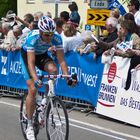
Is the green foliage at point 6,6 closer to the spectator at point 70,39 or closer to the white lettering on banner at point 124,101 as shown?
the spectator at point 70,39

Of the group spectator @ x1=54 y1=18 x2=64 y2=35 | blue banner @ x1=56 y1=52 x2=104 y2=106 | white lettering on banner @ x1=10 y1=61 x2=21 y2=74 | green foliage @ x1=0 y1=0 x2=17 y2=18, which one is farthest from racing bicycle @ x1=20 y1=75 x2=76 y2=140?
green foliage @ x1=0 y1=0 x2=17 y2=18

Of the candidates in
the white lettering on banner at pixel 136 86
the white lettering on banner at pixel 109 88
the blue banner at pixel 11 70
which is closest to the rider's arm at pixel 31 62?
the white lettering on banner at pixel 136 86

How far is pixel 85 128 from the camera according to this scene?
30.9 ft

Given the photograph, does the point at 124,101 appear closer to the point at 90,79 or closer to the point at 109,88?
the point at 109,88

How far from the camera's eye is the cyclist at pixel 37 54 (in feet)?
24.7

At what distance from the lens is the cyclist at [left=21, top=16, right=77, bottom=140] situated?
7523 mm

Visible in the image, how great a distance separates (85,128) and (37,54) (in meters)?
2.05

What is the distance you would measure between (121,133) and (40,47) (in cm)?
226

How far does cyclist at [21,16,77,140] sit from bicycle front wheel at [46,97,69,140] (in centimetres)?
35

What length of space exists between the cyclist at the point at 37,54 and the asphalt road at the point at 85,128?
0.76m

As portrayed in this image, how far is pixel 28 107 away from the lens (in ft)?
25.9

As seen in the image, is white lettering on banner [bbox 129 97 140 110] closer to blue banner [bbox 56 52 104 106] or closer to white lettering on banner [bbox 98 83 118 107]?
white lettering on banner [bbox 98 83 118 107]

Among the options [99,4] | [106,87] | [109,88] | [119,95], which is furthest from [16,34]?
[119,95]

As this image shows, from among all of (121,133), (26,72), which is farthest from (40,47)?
(121,133)
